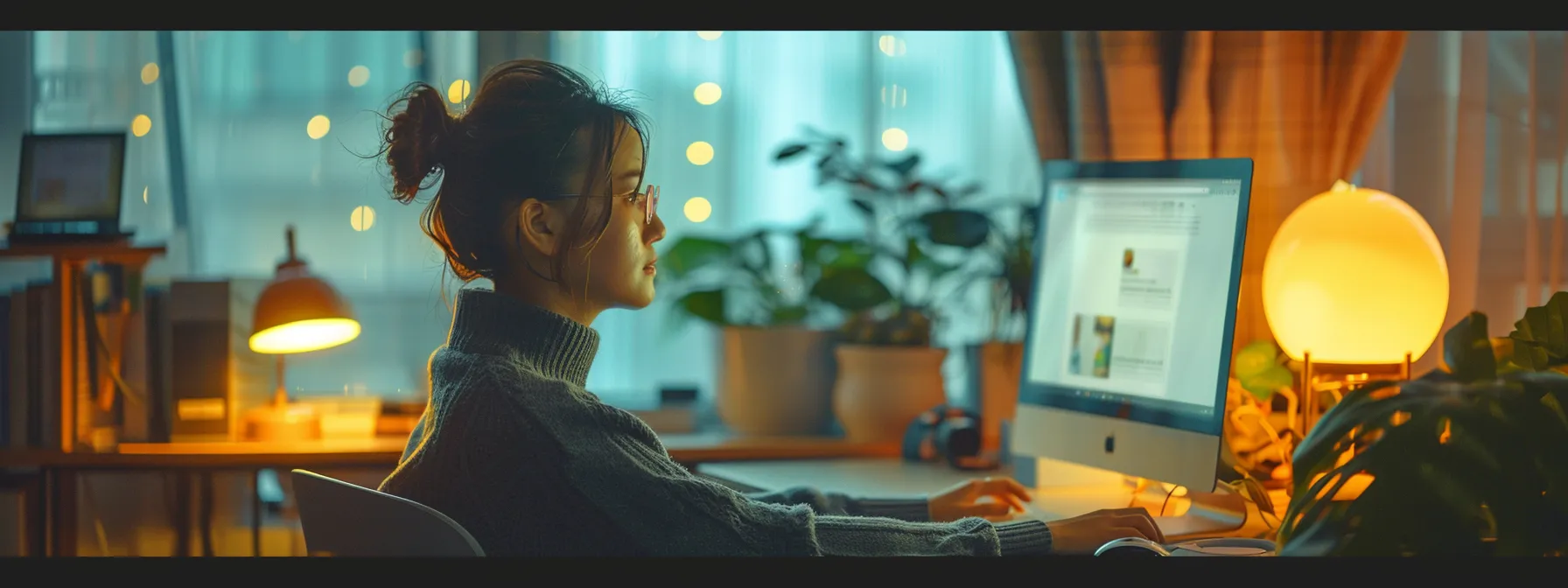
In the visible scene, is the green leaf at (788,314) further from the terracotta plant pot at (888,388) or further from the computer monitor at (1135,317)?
the computer monitor at (1135,317)

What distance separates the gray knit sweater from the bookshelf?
3.96ft

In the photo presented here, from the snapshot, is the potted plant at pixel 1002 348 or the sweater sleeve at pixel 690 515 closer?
the sweater sleeve at pixel 690 515

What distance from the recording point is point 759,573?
73 cm

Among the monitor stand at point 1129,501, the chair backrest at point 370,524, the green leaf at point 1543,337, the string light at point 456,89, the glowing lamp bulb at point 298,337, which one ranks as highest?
the string light at point 456,89

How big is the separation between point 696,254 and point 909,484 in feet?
2.46

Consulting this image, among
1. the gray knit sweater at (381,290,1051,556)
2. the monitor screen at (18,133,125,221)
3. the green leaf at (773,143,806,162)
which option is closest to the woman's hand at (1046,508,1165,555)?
the gray knit sweater at (381,290,1051,556)

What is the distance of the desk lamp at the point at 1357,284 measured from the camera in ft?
4.58

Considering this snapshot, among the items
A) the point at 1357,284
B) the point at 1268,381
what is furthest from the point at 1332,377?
the point at 1357,284

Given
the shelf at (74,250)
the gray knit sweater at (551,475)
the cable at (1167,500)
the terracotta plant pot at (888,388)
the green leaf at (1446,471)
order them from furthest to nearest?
the terracotta plant pot at (888,388), the shelf at (74,250), the cable at (1167,500), the gray knit sweater at (551,475), the green leaf at (1446,471)

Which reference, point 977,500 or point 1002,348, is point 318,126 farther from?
point 977,500

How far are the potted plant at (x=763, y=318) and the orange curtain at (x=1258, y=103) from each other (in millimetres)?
598

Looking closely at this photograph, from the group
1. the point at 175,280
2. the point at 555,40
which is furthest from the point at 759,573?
the point at 555,40

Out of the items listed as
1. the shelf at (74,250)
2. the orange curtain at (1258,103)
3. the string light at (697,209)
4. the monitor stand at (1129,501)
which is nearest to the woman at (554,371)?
the monitor stand at (1129,501)

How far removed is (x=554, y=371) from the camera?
1.05 m
